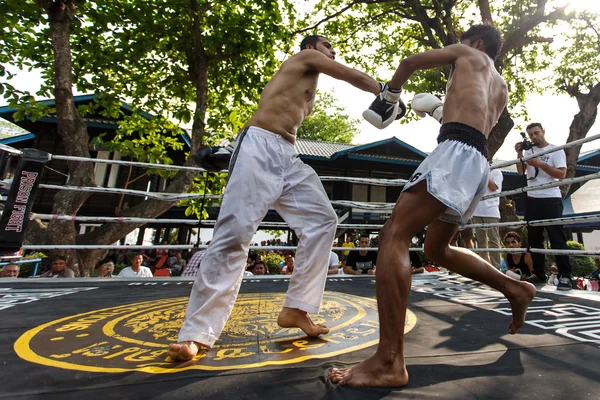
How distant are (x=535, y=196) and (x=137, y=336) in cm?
374

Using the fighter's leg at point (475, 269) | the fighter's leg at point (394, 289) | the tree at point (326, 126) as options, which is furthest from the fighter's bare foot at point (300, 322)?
the tree at point (326, 126)

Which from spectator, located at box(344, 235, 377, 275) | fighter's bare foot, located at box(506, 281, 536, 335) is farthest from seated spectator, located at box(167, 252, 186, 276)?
fighter's bare foot, located at box(506, 281, 536, 335)

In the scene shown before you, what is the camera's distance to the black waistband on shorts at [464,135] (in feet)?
4.47

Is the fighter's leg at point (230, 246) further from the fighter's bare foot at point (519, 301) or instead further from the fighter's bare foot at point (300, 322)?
the fighter's bare foot at point (519, 301)

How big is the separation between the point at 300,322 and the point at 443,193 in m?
0.85

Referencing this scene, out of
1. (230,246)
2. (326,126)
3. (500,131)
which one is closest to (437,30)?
(500,131)

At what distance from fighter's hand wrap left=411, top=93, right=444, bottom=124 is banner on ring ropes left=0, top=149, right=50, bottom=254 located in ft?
9.31

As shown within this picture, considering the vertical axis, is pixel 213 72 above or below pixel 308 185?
above

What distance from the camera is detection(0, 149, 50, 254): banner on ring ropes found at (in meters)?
2.54

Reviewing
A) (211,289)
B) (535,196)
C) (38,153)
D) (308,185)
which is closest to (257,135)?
(308,185)

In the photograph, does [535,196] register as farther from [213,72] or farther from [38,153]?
[213,72]

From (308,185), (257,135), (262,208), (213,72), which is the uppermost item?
(213,72)

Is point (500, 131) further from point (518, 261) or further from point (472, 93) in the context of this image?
point (472, 93)

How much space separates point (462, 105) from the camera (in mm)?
1424
